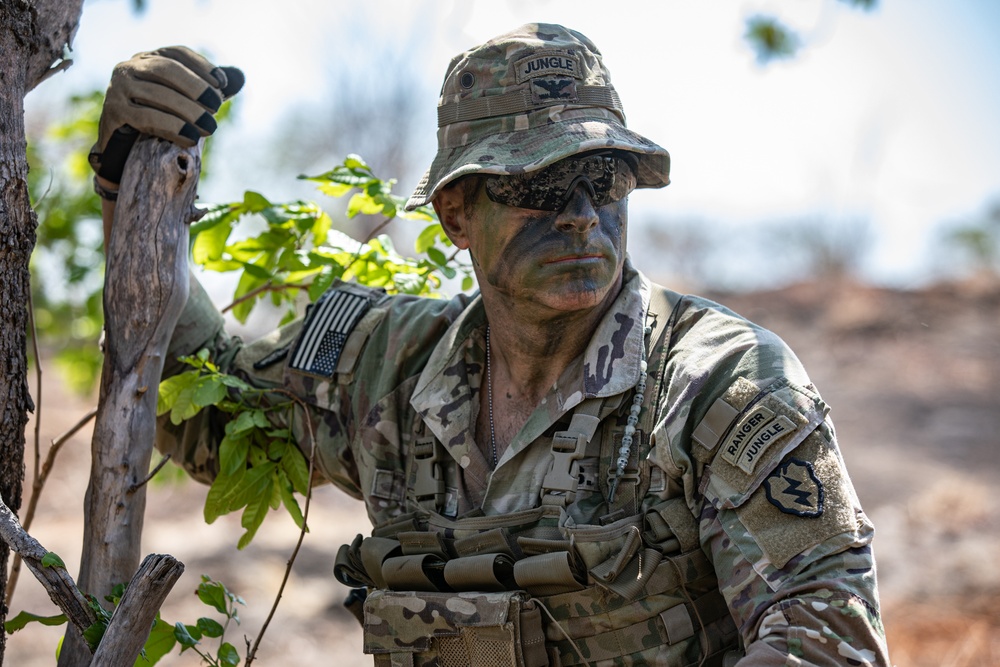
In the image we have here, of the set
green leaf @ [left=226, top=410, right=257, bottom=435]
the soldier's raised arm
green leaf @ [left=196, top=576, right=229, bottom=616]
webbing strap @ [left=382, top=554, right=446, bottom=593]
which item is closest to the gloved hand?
the soldier's raised arm

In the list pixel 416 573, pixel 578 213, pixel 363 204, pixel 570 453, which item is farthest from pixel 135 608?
pixel 363 204

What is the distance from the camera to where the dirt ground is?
7941mm

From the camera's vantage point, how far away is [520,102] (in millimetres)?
3219

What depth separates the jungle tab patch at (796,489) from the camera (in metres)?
2.49

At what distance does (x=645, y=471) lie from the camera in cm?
281

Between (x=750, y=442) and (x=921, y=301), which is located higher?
(x=921, y=301)

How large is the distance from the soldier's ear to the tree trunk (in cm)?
124

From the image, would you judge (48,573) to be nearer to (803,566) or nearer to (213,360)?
(213,360)

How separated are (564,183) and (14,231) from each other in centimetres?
156

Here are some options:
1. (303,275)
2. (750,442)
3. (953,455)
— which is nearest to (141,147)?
(303,275)

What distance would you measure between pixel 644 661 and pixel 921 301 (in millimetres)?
12750

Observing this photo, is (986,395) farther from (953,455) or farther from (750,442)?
(750,442)

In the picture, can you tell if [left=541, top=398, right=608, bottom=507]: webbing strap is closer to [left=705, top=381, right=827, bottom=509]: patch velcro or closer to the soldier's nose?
[left=705, top=381, right=827, bottom=509]: patch velcro

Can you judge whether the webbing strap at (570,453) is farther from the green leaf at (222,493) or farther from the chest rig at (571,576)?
the green leaf at (222,493)
